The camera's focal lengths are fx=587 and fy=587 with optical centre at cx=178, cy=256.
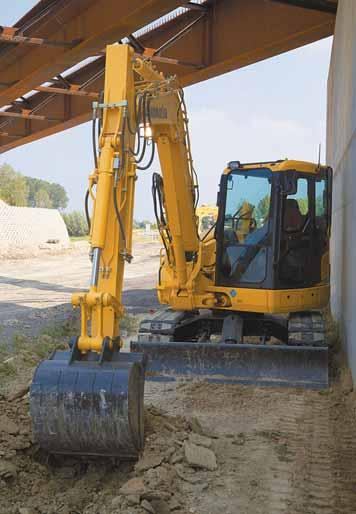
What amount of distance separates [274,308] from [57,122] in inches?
274

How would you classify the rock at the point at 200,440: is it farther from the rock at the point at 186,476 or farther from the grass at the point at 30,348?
the grass at the point at 30,348

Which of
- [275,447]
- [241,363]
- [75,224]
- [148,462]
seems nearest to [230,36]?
[241,363]

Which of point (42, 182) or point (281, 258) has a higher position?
point (42, 182)

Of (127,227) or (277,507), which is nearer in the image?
(277,507)

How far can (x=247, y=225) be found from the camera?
7.66 meters

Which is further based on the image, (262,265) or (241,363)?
(262,265)

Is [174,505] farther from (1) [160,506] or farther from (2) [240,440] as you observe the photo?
(2) [240,440]

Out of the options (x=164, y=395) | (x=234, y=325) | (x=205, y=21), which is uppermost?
(x=205, y=21)

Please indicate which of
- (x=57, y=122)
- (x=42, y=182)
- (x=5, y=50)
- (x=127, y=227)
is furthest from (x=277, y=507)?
(x=42, y=182)

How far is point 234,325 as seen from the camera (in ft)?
25.3

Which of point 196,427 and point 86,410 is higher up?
point 86,410

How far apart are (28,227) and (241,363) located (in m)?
28.0

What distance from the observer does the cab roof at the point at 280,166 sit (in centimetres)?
741

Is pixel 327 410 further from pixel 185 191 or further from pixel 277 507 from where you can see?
pixel 185 191
